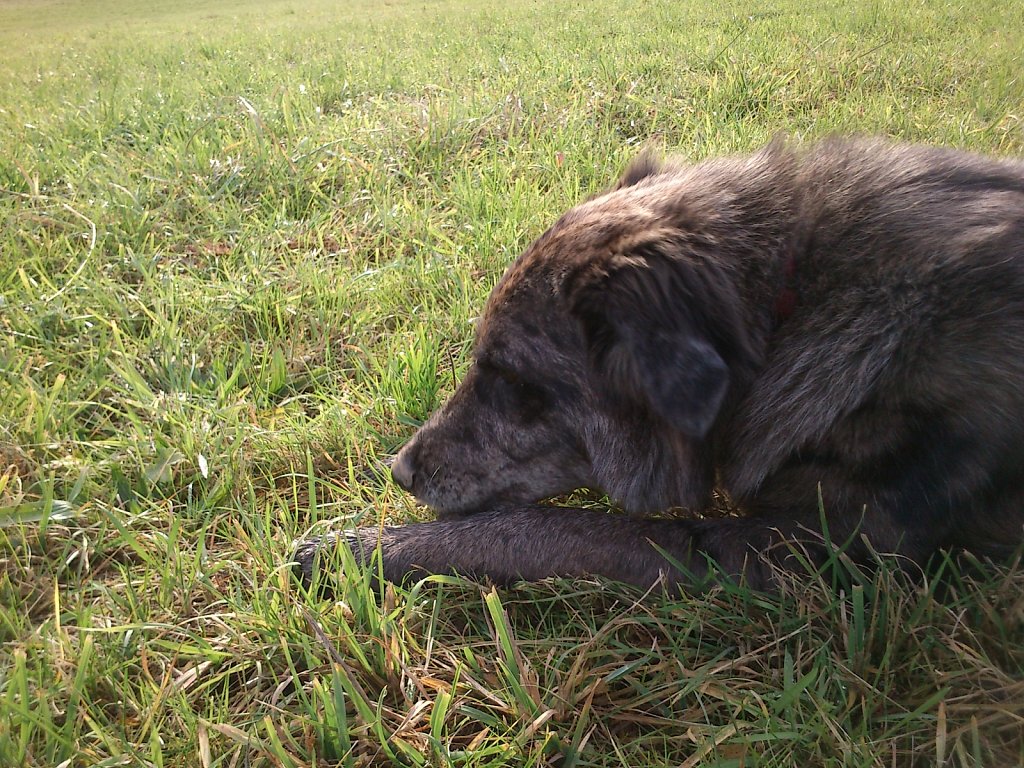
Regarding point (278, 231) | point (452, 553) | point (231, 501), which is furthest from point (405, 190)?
point (452, 553)

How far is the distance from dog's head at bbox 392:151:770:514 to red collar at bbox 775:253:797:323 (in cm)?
14

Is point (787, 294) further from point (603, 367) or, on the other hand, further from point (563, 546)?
point (563, 546)

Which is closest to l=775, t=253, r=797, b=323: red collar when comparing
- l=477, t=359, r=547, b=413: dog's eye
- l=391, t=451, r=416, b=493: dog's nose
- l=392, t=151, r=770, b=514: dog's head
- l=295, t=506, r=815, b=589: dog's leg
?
l=392, t=151, r=770, b=514: dog's head

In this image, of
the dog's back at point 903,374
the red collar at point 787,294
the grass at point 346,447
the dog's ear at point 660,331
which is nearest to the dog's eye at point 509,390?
the dog's ear at point 660,331

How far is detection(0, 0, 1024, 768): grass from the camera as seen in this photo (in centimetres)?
161

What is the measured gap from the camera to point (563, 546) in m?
2.05

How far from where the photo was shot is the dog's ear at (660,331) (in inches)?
69.1

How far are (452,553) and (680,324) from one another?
974 millimetres

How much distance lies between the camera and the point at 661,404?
1.77 meters

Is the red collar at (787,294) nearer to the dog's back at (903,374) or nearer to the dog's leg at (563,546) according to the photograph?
the dog's back at (903,374)

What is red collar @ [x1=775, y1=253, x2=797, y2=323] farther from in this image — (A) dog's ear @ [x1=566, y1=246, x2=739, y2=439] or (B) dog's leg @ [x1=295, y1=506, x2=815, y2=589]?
(B) dog's leg @ [x1=295, y1=506, x2=815, y2=589]

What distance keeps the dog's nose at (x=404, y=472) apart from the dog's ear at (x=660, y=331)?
2.46 ft

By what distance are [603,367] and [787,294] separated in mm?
570

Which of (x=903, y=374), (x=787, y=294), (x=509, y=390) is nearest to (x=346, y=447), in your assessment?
(x=509, y=390)
